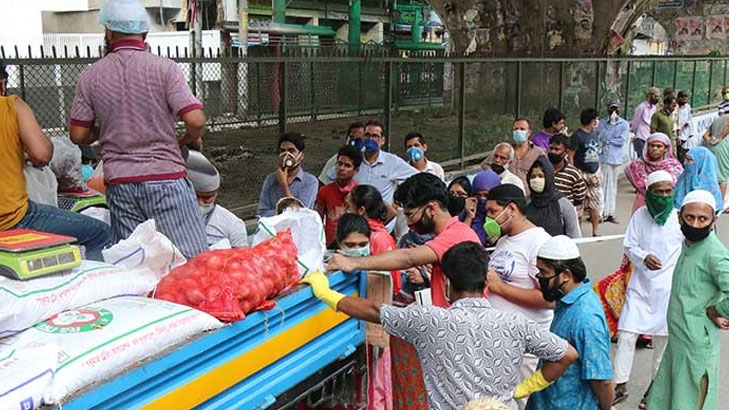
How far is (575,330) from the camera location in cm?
350

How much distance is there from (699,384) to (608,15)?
1598 centimetres

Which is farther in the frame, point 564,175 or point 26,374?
point 564,175

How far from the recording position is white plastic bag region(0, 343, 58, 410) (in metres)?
2.05

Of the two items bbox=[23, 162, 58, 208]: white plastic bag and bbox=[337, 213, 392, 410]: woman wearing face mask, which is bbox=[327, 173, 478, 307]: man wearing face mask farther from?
bbox=[23, 162, 58, 208]: white plastic bag

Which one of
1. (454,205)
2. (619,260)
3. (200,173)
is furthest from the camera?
(619,260)

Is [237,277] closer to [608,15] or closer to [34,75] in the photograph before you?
[34,75]

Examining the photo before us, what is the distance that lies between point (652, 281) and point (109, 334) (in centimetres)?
394

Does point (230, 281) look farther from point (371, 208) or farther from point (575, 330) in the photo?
point (371, 208)

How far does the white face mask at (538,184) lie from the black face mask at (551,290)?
236 cm

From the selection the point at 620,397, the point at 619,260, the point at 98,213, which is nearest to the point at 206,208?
the point at 98,213

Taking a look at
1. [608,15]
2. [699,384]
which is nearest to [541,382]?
[699,384]

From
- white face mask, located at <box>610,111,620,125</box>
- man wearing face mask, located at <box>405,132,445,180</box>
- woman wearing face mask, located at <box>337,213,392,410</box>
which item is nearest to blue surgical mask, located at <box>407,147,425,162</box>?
man wearing face mask, located at <box>405,132,445,180</box>

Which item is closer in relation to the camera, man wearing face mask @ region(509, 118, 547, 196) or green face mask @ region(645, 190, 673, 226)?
green face mask @ region(645, 190, 673, 226)

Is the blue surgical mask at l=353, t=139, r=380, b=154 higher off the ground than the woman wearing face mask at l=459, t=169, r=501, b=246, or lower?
higher
